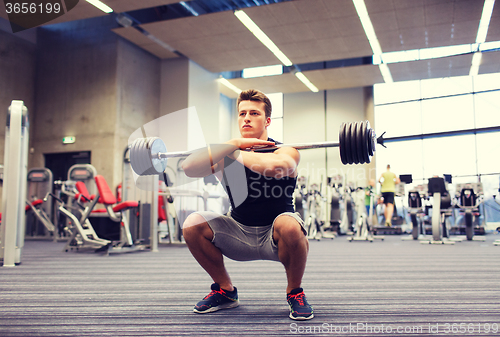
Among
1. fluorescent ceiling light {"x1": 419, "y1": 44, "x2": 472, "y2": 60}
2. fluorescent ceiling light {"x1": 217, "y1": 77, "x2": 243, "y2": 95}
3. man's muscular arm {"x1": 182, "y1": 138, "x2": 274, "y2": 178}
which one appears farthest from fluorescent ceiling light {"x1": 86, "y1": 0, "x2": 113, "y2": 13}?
fluorescent ceiling light {"x1": 419, "y1": 44, "x2": 472, "y2": 60}

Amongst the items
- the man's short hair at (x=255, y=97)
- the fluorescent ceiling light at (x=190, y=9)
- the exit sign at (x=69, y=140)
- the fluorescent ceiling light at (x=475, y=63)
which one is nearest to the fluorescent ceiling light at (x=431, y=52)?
the fluorescent ceiling light at (x=475, y=63)

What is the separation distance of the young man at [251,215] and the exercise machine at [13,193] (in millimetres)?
2422

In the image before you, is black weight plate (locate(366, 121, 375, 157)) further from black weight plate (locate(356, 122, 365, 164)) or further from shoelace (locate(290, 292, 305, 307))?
shoelace (locate(290, 292, 305, 307))

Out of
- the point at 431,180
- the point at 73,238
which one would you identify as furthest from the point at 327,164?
the point at 73,238

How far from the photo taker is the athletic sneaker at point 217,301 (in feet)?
5.31

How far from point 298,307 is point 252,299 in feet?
1.42

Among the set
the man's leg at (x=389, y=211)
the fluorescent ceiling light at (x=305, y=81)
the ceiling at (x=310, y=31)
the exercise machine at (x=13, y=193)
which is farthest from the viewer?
the fluorescent ceiling light at (x=305, y=81)

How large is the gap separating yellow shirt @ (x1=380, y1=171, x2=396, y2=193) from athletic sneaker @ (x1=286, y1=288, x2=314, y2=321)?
258 inches

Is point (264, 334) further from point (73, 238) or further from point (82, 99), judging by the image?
point (82, 99)

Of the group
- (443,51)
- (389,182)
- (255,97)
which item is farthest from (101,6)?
(443,51)

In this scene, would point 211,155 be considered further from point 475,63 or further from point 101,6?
point 475,63

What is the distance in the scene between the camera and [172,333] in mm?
1335

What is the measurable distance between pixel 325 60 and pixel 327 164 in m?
3.36

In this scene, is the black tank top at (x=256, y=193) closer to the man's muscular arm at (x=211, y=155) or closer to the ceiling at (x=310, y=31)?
the man's muscular arm at (x=211, y=155)
